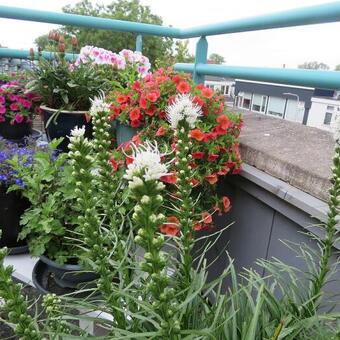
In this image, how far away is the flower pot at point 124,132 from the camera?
197 centimetres

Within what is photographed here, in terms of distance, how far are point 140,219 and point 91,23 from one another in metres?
2.35

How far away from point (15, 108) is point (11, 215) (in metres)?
0.94

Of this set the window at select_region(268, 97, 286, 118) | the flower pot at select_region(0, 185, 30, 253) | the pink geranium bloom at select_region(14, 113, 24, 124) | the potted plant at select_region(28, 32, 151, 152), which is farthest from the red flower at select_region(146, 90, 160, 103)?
the window at select_region(268, 97, 286, 118)

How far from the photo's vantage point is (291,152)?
1.79m

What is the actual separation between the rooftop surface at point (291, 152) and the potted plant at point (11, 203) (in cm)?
122

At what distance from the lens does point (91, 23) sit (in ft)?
8.54

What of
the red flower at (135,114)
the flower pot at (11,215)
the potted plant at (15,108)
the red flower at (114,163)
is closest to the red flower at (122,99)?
the red flower at (135,114)

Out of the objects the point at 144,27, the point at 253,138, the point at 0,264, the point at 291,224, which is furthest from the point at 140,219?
the point at 144,27

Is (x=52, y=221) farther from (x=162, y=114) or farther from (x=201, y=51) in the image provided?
(x=201, y=51)

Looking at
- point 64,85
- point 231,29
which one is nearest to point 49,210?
point 64,85

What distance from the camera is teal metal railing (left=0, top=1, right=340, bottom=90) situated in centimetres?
153

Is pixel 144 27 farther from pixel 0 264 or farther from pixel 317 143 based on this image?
pixel 0 264

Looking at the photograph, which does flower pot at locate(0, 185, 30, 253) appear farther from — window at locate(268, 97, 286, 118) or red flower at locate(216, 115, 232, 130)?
window at locate(268, 97, 286, 118)

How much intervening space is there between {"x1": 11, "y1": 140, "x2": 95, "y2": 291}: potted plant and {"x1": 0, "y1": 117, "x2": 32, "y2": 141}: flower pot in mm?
893
